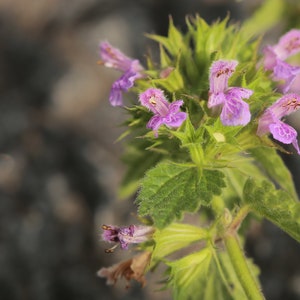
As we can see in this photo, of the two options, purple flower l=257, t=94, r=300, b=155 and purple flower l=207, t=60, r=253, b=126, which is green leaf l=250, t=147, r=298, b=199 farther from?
purple flower l=207, t=60, r=253, b=126

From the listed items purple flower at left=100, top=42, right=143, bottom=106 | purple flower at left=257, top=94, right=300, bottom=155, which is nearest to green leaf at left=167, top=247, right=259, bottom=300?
purple flower at left=257, top=94, right=300, bottom=155

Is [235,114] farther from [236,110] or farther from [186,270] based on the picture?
[186,270]

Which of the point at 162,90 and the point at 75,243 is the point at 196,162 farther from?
the point at 75,243

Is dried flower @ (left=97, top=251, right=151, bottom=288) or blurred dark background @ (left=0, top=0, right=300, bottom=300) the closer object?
dried flower @ (left=97, top=251, right=151, bottom=288)

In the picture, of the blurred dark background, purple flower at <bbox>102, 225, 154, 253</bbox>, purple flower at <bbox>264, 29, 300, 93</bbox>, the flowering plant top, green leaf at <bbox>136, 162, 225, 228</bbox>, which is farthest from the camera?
the blurred dark background

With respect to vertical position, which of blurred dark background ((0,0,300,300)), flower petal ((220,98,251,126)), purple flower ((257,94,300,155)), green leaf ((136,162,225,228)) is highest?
→ flower petal ((220,98,251,126))

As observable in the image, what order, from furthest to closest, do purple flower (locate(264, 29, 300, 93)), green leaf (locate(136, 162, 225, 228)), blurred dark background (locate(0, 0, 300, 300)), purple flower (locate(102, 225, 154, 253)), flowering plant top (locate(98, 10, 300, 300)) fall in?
blurred dark background (locate(0, 0, 300, 300))
purple flower (locate(264, 29, 300, 93))
purple flower (locate(102, 225, 154, 253))
flowering plant top (locate(98, 10, 300, 300))
green leaf (locate(136, 162, 225, 228))

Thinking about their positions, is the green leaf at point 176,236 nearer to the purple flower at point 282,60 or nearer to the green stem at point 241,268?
the green stem at point 241,268
